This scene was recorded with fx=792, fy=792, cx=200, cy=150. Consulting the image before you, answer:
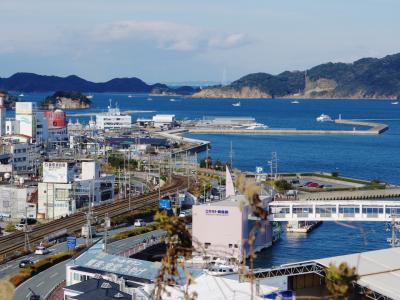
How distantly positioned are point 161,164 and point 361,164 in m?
5.97

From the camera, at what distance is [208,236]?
32.4 ft

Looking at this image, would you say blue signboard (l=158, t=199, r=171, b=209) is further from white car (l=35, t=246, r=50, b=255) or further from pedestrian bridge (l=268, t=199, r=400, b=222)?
white car (l=35, t=246, r=50, b=255)

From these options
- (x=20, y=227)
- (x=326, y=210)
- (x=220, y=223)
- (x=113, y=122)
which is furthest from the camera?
(x=113, y=122)

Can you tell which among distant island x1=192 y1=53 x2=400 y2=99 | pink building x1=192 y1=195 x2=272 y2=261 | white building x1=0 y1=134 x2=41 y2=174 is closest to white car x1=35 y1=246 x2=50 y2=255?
pink building x1=192 y1=195 x2=272 y2=261

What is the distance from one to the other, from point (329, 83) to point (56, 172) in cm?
7866

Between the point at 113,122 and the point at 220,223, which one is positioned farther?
the point at 113,122

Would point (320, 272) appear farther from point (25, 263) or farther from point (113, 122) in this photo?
point (113, 122)

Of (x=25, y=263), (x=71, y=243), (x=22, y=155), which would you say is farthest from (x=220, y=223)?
(x=22, y=155)

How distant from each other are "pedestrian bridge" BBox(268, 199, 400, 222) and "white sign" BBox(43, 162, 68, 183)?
3.78 meters

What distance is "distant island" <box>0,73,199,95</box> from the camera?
106312 mm

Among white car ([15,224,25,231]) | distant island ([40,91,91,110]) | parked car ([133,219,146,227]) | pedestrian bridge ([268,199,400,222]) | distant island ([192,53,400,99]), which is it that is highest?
distant island ([192,53,400,99])

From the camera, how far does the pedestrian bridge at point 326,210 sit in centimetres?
1082

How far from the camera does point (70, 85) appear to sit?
360 feet

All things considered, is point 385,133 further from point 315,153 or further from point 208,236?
point 208,236
